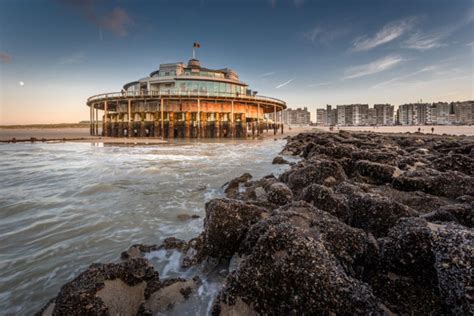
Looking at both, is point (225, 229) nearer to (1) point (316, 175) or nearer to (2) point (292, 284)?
(2) point (292, 284)

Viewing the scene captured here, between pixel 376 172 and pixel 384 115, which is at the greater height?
pixel 384 115

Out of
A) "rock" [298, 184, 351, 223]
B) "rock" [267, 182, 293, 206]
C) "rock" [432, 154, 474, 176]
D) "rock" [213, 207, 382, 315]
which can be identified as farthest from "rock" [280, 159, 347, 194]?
"rock" [432, 154, 474, 176]

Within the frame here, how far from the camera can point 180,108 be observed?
3212 centimetres

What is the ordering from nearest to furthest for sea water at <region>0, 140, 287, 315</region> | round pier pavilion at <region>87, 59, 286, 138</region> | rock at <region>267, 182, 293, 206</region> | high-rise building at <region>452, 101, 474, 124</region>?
sea water at <region>0, 140, 287, 315</region>, rock at <region>267, 182, 293, 206</region>, round pier pavilion at <region>87, 59, 286, 138</region>, high-rise building at <region>452, 101, 474, 124</region>

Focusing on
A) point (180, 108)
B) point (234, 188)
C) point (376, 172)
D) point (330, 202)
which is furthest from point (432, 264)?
point (180, 108)

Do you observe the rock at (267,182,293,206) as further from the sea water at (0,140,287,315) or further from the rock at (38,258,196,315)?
the rock at (38,258,196,315)

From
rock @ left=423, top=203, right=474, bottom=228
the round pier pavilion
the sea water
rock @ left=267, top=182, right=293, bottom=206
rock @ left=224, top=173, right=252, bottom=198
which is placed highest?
the round pier pavilion

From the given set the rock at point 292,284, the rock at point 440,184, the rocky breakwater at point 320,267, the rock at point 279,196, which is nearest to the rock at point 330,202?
the rocky breakwater at point 320,267

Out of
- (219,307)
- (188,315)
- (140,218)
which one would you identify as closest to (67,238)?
(140,218)

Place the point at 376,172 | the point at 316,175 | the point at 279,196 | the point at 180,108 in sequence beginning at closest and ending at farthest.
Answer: the point at 279,196, the point at 316,175, the point at 376,172, the point at 180,108

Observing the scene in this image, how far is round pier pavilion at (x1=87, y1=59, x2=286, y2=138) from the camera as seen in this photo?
30.4 meters

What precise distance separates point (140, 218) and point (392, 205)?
4.34 metres

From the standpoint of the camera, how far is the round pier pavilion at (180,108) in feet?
99.9

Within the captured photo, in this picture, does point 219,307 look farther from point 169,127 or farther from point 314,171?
point 169,127
